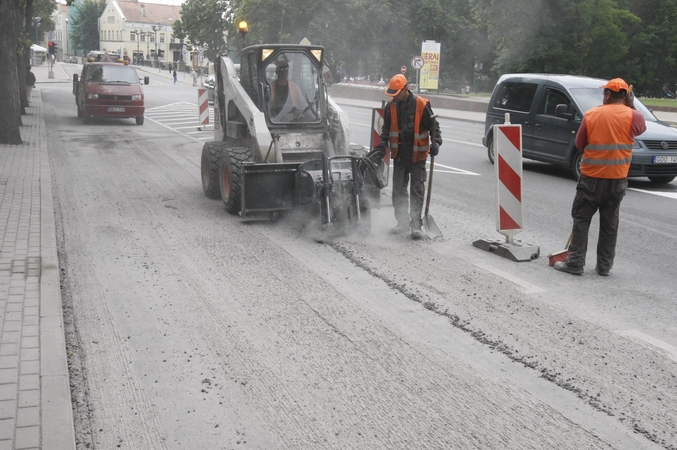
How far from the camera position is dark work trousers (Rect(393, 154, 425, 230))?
9.05 meters

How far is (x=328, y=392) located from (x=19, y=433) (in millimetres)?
1740

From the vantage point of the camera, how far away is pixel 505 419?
14.5 ft

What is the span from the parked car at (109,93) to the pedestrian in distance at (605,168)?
1947 cm

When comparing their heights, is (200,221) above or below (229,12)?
below

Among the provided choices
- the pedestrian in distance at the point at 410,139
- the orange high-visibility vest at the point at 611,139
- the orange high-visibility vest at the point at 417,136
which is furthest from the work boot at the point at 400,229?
the orange high-visibility vest at the point at 611,139

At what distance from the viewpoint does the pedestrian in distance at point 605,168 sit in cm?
747

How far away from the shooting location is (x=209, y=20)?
272ft

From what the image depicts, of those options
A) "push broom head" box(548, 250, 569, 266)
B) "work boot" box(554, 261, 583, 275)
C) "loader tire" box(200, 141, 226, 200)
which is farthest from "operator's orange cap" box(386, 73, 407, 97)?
"loader tire" box(200, 141, 226, 200)

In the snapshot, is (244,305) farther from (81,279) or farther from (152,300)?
(81,279)

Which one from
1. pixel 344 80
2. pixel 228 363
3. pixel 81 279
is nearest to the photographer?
pixel 228 363

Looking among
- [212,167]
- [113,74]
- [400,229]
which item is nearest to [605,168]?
[400,229]

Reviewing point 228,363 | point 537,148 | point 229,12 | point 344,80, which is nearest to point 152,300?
point 228,363

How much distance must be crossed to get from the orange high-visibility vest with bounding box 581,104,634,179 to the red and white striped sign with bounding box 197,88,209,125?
56.6 ft

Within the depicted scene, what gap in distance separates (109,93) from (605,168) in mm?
19902
